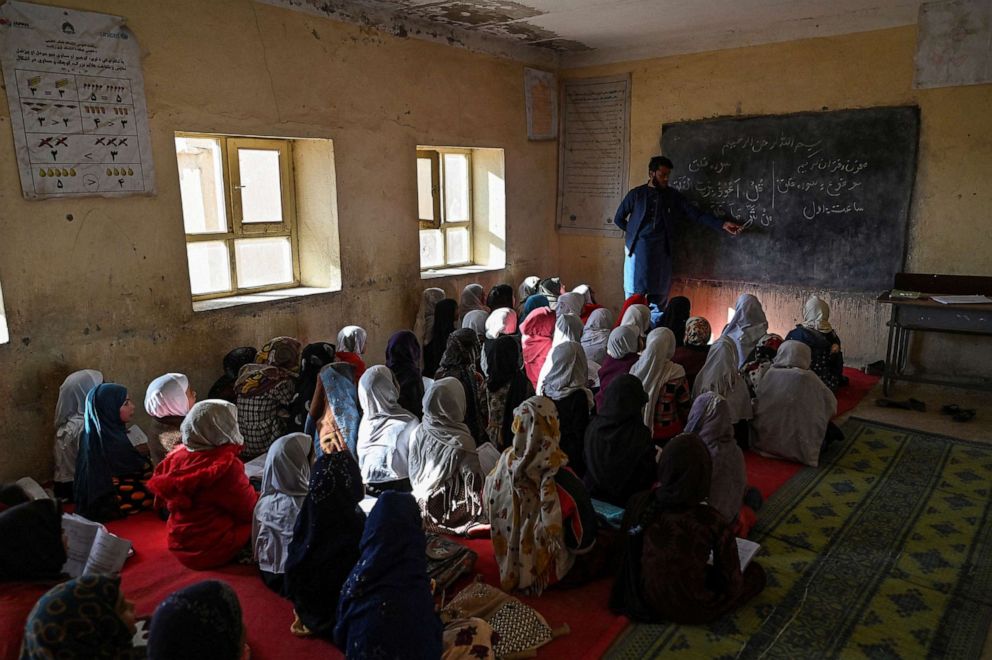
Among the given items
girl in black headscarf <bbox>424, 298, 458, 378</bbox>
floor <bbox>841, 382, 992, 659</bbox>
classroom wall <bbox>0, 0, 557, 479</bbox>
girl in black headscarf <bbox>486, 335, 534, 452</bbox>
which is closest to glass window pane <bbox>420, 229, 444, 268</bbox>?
classroom wall <bbox>0, 0, 557, 479</bbox>

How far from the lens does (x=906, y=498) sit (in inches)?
140

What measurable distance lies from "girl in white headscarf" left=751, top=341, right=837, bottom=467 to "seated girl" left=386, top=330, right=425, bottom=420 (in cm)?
209

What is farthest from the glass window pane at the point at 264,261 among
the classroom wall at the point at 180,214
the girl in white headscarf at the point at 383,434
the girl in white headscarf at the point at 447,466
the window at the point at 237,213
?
the girl in white headscarf at the point at 447,466

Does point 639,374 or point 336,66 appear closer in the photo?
point 639,374

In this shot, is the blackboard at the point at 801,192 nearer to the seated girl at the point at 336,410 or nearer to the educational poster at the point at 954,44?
the educational poster at the point at 954,44

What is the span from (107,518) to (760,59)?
610 cm

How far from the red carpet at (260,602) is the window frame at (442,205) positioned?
371cm

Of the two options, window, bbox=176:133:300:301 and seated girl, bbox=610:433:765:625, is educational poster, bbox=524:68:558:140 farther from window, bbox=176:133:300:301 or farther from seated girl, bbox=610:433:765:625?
seated girl, bbox=610:433:765:625

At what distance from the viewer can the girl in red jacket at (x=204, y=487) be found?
2879 millimetres

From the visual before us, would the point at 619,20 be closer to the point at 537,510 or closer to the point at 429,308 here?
the point at 429,308

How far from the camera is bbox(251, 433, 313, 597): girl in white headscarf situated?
8.96 feet

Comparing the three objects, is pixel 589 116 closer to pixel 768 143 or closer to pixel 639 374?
pixel 768 143

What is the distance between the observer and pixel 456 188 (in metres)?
6.89

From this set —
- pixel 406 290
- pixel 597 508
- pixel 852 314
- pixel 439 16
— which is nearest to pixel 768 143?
pixel 852 314
